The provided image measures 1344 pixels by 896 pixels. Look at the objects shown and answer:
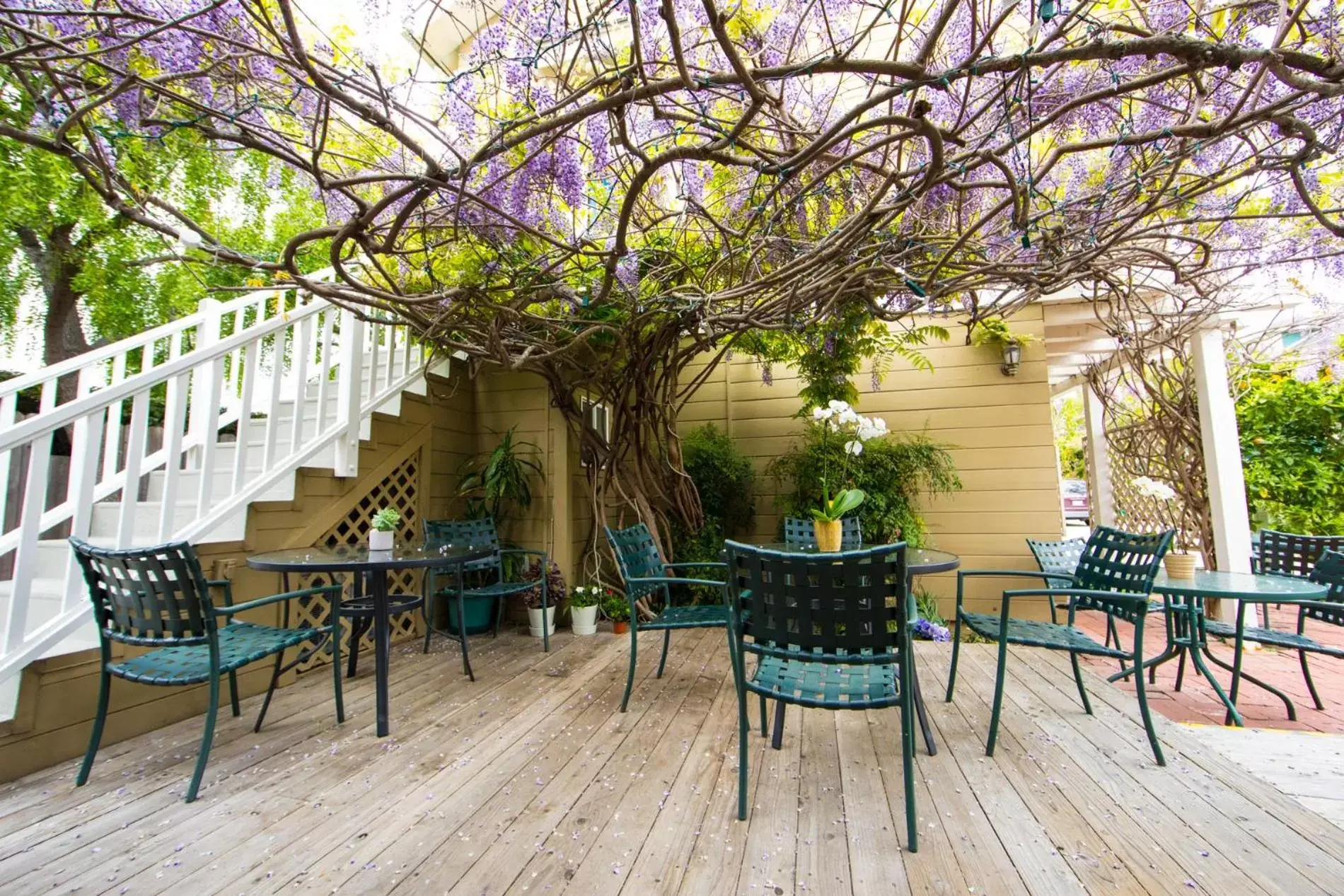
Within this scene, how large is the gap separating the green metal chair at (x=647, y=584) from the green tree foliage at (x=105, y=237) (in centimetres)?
310

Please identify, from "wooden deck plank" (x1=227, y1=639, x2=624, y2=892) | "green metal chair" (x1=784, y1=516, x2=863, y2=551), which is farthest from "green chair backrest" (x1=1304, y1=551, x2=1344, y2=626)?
"wooden deck plank" (x1=227, y1=639, x2=624, y2=892)

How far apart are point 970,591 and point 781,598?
3.62 m

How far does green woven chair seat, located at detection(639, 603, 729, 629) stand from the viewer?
8.37 feet

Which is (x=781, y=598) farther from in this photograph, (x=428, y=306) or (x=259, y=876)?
(x=428, y=306)

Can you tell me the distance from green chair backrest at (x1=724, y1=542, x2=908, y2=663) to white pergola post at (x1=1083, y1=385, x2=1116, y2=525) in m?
5.00

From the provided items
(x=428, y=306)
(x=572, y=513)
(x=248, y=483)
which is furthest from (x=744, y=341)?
(x=248, y=483)

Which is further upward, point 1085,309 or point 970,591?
point 1085,309

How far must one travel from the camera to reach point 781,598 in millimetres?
1657

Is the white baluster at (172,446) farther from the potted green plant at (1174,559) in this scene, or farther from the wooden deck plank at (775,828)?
the potted green plant at (1174,559)

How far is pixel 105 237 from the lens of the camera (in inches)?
162

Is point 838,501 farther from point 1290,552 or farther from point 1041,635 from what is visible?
point 1290,552

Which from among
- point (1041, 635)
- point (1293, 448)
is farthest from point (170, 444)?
point (1293, 448)

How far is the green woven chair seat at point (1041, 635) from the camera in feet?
6.88

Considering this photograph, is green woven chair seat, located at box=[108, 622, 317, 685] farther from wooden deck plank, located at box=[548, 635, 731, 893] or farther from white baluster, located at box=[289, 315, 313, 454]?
wooden deck plank, located at box=[548, 635, 731, 893]
